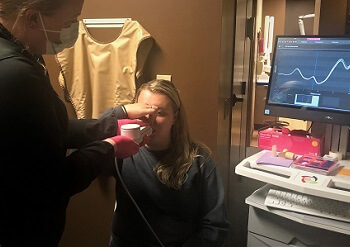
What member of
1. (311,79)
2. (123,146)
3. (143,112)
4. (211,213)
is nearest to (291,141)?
(311,79)

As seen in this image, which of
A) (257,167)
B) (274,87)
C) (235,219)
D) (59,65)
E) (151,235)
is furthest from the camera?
(235,219)

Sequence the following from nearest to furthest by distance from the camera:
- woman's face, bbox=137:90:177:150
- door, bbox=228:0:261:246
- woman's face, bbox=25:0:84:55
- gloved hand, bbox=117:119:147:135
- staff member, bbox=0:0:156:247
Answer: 1. staff member, bbox=0:0:156:247
2. woman's face, bbox=25:0:84:55
3. gloved hand, bbox=117:119:147:135
4. woman's face, bbox=137:90:177:150
5. door, bbox=228:0:261:246

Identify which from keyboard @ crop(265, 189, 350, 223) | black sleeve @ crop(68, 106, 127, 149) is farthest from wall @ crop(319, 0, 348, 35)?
black sleeve @ crop(68, 106, 127, 149)

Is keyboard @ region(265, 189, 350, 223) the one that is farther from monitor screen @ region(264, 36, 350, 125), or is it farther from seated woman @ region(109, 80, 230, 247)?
monitor screen @ region(264, 36, 350, 125)

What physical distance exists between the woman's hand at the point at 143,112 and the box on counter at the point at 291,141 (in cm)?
69

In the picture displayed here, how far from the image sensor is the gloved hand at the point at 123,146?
3.80 feet

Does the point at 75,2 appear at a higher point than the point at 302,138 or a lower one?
higher

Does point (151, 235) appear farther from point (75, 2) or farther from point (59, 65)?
point (59, 65)

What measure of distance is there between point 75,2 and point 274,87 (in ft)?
3.57

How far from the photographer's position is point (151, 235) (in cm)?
141

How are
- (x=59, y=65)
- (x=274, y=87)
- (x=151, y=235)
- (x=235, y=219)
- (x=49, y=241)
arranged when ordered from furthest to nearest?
1. (x=235, y=219)
2. (x=59, y=65)
3. (x=274, y=87)
4. (x=151, y=235)
5. (x=49, y=241)

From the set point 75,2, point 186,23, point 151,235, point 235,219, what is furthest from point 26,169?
point 235,219

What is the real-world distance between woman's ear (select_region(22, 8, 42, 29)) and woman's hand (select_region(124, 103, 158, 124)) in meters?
0.55

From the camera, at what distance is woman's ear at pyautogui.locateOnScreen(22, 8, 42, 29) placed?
92 centimetres
